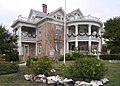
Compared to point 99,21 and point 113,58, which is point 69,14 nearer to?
point 99,21

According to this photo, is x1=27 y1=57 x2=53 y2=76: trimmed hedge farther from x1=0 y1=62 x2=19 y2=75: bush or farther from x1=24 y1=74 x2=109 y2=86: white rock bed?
x1=0 y1=62 x2=19 y2=75: bush

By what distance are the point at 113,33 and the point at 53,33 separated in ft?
38.1

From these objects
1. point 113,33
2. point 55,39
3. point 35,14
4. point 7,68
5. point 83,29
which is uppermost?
point 35,14

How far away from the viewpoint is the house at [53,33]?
3378 centimetres

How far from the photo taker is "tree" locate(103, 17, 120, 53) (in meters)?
23.9

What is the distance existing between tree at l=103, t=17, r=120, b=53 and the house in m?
8.84

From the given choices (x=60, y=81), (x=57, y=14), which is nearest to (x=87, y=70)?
(x=60, y=81)

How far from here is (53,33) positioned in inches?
1300

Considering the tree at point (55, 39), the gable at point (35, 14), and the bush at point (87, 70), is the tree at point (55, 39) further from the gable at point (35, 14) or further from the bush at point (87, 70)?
the bush at point (87, 70)

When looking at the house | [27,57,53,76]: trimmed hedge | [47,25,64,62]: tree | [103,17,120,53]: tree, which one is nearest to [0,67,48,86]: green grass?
[27,57,53,76]: trimmed hedge

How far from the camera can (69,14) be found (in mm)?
39000

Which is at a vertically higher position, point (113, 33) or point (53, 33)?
point (53, 33)

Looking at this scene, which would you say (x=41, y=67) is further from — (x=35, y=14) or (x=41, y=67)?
(x=35, y=14)

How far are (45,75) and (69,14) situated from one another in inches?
1077
